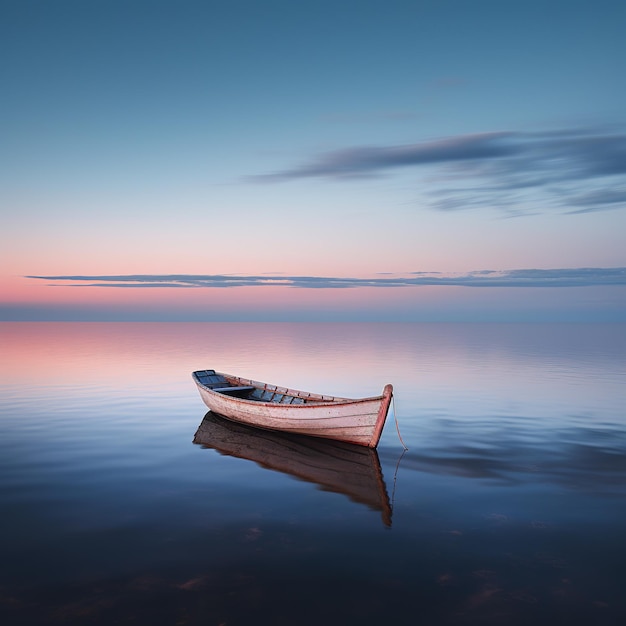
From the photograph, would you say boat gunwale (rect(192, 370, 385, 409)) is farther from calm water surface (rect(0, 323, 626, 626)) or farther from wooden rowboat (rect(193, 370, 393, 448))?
calm water surface (rect(0, 323, 626, 626))

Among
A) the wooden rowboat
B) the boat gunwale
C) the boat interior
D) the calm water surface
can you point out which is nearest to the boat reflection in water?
the calm water surface

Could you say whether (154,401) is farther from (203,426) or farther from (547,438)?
(547,438)

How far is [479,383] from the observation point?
42.1 meters

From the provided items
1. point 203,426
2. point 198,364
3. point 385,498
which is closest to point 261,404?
point 203,426

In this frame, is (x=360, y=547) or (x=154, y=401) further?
(x=154, y=401)

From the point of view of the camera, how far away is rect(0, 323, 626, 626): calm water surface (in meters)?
9.59

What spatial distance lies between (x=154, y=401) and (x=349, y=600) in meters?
26.5

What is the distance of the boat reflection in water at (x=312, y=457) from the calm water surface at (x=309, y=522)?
13 centimetres

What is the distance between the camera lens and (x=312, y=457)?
2023cm

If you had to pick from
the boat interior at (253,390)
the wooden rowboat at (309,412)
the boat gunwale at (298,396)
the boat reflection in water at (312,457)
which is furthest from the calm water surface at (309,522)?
the boat interior at (253,390)

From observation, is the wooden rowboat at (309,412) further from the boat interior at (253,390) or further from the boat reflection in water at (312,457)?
the boat reflection in water at (312,457)

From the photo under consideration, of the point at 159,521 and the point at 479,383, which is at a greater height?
the point at 159,521

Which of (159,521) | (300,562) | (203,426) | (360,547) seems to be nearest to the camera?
(300,562)

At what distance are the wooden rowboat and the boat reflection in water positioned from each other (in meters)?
0.44
